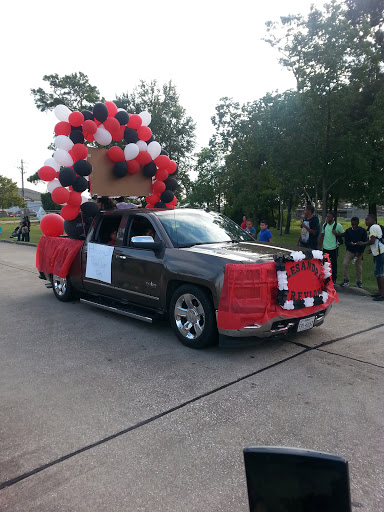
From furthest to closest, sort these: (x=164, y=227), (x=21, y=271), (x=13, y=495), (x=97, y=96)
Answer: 1. (x=97, y=96)
2. (x=21, y=271)
3. (x=164, y=227)
4. (x=13, y=495)

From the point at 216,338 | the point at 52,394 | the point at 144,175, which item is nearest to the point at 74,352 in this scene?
the point at 52,394

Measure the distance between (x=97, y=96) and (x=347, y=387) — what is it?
142 ft

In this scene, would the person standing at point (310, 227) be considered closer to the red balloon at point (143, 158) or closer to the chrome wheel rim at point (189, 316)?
the red balloon at point (143, 158)

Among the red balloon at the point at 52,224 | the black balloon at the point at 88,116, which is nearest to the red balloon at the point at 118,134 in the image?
the black balloon at the point at 88,116

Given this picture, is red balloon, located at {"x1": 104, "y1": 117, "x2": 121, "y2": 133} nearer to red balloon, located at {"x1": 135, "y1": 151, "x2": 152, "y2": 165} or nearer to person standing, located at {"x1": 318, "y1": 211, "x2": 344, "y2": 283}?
red balloon, located at {"x1": 135, "y1": 151, "x2": 152, "y2": 165}

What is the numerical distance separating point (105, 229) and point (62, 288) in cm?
170

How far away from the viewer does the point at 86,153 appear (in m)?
7.86

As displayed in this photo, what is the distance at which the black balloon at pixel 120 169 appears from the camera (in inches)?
328

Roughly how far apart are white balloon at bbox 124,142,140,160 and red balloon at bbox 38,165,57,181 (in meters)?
1.46

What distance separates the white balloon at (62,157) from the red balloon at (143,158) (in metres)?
1.51

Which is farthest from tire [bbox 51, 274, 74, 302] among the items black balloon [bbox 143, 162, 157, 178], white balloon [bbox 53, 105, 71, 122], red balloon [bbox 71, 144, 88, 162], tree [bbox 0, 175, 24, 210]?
tree [bbox 0, 175, 24, 210]

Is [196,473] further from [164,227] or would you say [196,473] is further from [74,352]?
[164,227]

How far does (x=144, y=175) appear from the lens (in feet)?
30.1

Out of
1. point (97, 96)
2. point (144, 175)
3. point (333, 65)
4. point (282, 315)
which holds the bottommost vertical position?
point (282, 315)
